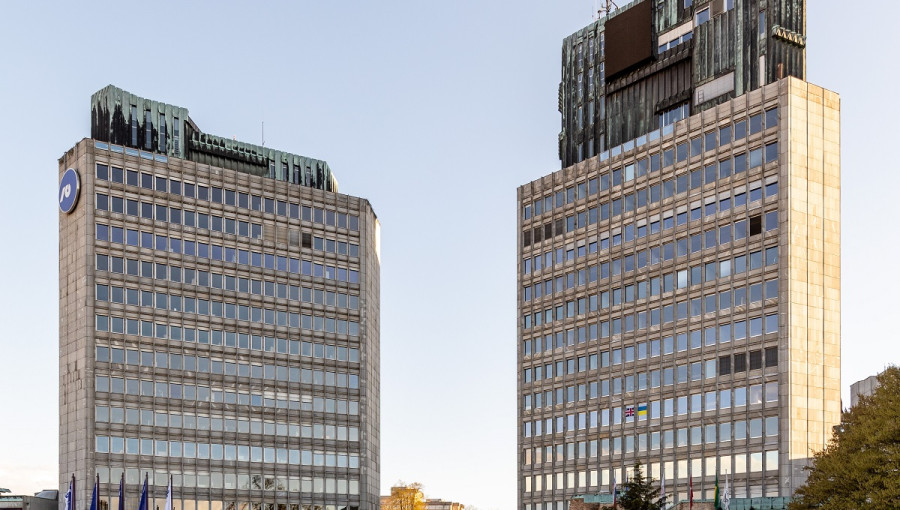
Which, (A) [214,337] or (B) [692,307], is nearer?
(B) [692,307]

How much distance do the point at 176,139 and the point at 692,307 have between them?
198 feet

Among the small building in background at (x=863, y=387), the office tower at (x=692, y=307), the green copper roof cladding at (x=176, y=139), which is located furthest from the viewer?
the green copper roof cladding at (x=176, y=139)

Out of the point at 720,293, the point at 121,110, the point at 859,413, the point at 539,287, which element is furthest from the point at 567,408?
the point at 121,110

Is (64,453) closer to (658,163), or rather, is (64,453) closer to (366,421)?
(366,421)

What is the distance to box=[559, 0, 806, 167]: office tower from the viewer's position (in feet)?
377

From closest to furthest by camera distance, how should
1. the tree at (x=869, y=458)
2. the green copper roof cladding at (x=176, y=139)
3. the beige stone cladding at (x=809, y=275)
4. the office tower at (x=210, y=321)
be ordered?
the tree at (x=869, y=458) < the beige stone cladding at (x=809, y=275) < the office tower at (x=210, y=321) < the green copper roof cladding at (x=176, y=139)

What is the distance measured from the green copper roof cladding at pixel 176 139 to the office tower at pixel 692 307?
109 feet

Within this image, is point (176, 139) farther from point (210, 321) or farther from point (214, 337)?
point (214, 337)

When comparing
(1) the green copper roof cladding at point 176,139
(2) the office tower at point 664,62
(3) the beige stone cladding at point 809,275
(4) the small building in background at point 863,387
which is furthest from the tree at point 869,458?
(1) the green copper roof cladding at point 176,139

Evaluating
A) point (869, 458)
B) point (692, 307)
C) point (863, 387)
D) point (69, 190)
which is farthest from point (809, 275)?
point (69, 190)

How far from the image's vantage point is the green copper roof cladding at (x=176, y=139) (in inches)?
5276

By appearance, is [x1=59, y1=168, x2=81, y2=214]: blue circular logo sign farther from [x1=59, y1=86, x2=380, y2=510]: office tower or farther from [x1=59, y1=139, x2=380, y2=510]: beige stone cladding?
[x1=59, y1=139, x2=380, y2=510]: beige stone cladding

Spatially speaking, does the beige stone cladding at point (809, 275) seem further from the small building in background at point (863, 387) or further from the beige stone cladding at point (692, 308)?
the small building in background at point (863, 387)

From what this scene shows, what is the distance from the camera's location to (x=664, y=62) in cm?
12519
